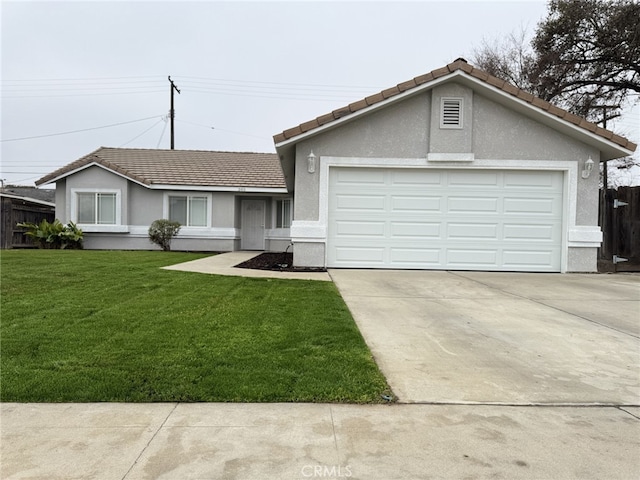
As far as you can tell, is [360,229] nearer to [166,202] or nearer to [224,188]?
[224,188]

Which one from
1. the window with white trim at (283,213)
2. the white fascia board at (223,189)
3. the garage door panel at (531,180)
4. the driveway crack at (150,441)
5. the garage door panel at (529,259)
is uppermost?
the white fascia board at (223,189)

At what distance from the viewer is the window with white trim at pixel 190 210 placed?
18.2 m

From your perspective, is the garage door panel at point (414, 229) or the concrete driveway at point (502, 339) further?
the garage door panel at point (414, 229)

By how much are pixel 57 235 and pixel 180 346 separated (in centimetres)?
1515

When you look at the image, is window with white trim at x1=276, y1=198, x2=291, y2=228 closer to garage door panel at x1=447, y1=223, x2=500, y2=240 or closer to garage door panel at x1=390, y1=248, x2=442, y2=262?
garage door panel at x1=390, y1=248, x2=442, y2=262

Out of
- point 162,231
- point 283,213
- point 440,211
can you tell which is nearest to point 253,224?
point 283,213

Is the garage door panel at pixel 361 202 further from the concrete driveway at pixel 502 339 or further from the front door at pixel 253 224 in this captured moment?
the front door at pixel 253 224

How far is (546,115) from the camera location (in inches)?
392

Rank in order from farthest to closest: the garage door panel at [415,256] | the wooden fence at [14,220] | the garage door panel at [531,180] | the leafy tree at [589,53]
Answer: the wooden fence at [14,220], the leafy tree at [589,53], the garage door panel at [415,256], the garage door panel at [531,180]

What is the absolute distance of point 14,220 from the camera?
18750mm

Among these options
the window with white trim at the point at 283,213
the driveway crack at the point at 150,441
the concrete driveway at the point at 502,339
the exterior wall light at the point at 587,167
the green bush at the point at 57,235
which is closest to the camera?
the driveway crack at the point at 150,441

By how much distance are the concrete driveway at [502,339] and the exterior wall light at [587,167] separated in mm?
2960

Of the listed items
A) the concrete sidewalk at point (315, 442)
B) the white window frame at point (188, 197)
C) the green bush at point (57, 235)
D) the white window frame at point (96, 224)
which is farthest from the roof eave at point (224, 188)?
the concrete sidewalk at point (315, 442)

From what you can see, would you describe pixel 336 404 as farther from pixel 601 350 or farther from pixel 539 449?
pixel 601 350
